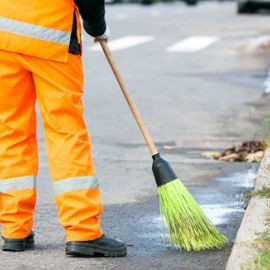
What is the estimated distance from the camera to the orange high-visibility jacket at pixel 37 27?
198 inches

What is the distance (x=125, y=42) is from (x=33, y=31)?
14323 mm

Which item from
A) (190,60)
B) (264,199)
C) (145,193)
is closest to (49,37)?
(264,199)

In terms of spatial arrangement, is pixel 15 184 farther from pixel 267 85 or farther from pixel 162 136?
pixel 267 85

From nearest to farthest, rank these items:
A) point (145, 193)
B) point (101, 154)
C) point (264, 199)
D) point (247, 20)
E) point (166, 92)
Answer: point (264, 199)
point (145, 193)
point (101, 154)
point (166, 92)
point (247, 20)

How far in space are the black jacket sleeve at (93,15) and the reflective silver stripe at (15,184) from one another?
742 mm

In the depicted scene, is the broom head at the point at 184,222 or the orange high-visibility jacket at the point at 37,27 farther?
the broom head at the point at 184,222

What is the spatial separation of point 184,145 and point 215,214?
261 centimetres

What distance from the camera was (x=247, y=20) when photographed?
91.3 ft

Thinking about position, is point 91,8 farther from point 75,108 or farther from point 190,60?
point 190,60

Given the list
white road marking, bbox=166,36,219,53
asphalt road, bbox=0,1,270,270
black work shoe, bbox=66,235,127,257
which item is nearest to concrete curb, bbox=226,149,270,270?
asphalt road, bbox=0,1,270,270

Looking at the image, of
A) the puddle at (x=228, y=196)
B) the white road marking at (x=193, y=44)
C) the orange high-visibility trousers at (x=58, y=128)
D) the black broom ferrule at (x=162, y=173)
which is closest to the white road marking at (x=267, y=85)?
the white road marking at (x=193, y=44)

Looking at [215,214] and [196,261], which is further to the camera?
[215,214]

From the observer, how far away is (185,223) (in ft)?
17.4

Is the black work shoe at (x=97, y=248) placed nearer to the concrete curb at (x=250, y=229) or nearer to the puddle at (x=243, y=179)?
the concrete curb at (x=250, y=229)
